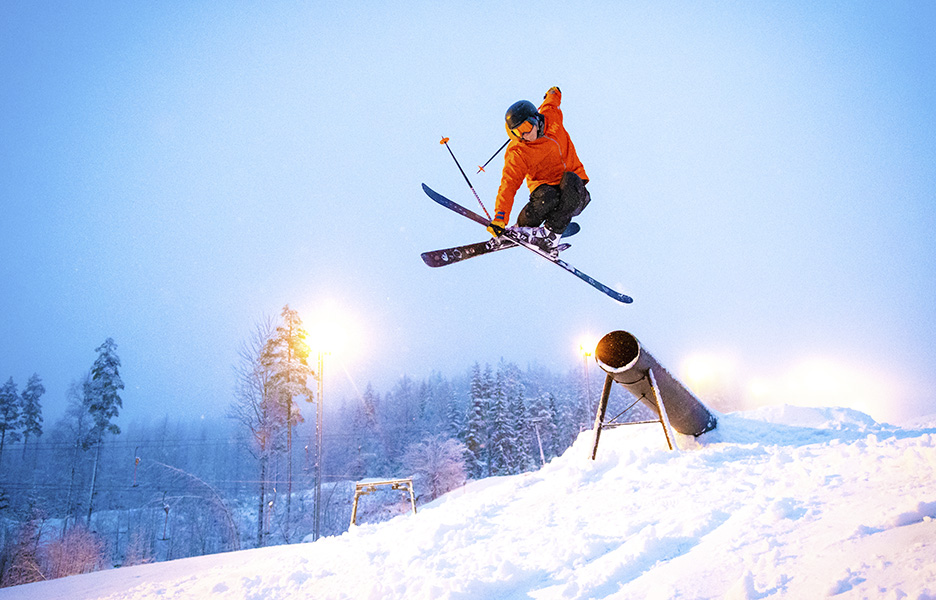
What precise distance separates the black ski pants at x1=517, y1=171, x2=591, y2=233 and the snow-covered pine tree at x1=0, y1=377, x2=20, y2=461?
53871mm

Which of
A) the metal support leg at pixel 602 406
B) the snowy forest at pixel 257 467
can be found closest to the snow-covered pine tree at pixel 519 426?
the snowy forest at pixel 257 467

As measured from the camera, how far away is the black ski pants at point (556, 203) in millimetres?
5887

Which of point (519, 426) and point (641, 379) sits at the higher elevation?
point (641, 379)

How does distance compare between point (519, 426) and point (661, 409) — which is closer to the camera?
point (661, 409)

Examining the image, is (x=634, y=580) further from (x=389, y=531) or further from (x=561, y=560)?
(x=389, y=531)

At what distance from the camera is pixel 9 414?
3809 cm

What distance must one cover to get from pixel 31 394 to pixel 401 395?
1887 inches

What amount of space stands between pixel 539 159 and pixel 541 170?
0.17 metres

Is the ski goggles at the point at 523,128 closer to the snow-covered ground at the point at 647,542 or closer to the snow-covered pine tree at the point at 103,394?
the snow-covered ground at the point at 647,542

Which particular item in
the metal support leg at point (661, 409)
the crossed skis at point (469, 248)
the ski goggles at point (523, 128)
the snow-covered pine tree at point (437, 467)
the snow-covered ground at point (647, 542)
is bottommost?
the snow-covered pine tree at point (437, 467)

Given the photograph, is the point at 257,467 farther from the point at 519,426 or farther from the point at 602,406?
the point at 602,406

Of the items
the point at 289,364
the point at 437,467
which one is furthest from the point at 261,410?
the point at 437,467

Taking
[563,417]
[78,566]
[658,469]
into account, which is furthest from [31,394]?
[658,469]

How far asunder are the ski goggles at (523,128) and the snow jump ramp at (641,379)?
4.53 m
